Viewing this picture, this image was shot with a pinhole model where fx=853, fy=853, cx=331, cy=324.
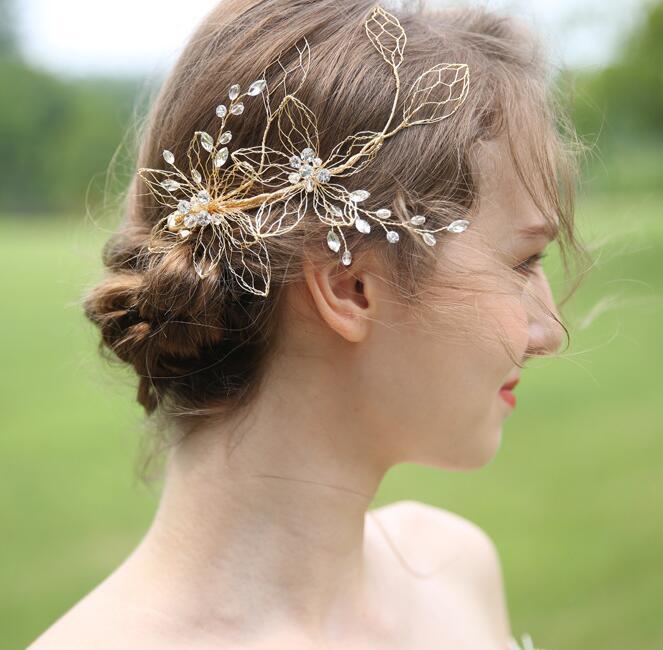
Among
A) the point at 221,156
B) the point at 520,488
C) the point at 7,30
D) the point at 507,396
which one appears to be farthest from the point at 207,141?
the point at 7,30

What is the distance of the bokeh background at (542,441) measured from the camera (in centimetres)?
223

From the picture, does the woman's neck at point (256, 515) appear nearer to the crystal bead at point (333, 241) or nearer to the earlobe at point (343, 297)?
the earlobe at point (343, 297)

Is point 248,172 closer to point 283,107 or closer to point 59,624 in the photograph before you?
point 283,107

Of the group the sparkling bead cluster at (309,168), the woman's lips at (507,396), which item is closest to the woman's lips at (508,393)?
the woman's lips at (507,396)

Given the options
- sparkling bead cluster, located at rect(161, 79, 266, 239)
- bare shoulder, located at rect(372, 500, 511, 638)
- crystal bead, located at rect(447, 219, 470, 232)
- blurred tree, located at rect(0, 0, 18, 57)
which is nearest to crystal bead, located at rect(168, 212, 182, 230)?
sparkling bead cluster, located at rect(161, 79, 266, 239)

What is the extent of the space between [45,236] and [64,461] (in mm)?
19544

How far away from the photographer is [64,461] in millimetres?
8008

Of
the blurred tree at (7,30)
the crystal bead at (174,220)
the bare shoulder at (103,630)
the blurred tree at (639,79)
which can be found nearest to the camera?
the bare shoulder at (103,630)

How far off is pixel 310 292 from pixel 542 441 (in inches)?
296

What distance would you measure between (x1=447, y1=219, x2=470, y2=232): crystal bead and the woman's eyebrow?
14 centimetres

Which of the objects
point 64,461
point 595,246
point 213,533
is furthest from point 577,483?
point 213,533

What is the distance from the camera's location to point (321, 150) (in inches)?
62.4

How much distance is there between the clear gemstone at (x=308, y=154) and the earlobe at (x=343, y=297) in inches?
7.6

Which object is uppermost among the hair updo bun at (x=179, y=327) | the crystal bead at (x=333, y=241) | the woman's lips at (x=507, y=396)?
the crystal bead at (x=333, y=241)
